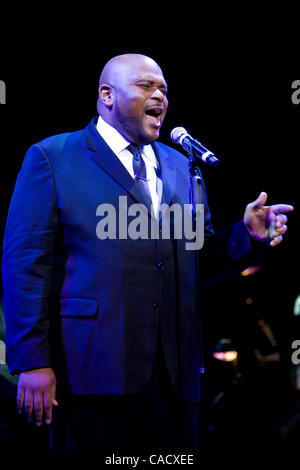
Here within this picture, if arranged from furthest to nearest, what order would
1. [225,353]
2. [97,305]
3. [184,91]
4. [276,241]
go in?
1. [225,353]
2. [184,91]
3. [276,241]
4. [97,305]

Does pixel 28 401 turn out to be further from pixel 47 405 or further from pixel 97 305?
pixel 97 305

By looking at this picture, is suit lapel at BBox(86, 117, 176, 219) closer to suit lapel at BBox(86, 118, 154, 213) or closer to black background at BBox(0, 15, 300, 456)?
suit lapel at BBox(86, 118, 154, 213)

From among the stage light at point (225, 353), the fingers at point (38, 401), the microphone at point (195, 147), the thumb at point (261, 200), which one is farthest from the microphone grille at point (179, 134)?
the stage light at point (225, 353)

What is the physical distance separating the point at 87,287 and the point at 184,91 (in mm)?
2271

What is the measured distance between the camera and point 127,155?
2.01 metres

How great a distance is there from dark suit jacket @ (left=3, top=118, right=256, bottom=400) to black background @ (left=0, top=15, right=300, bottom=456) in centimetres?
131

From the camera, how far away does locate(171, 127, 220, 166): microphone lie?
173cm

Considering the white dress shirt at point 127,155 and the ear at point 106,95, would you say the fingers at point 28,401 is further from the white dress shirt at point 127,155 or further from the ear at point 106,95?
the ear at point 106,95

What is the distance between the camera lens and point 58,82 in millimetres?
3162

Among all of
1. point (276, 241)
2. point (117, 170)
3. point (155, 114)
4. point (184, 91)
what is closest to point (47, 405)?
point (117, 170)

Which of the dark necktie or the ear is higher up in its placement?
the ear

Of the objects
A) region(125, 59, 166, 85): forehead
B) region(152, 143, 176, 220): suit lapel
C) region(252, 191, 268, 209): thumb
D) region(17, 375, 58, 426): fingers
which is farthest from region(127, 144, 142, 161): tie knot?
region(17, 375, 58, 426): fingers

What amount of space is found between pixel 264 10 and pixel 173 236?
207 cm
